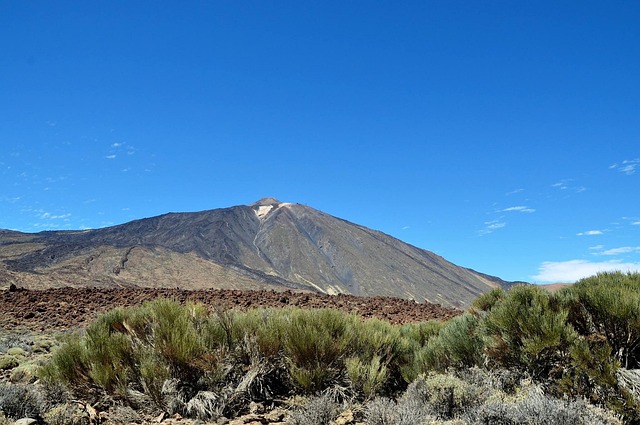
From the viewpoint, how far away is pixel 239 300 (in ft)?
45.5

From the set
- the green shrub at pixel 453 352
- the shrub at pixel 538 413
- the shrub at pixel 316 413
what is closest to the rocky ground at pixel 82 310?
the shrub at pixel 316 413

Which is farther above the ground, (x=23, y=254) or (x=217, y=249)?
(x=217, y=249)

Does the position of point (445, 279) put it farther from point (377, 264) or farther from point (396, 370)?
point (396, 370)

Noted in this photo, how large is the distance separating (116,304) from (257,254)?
375ft

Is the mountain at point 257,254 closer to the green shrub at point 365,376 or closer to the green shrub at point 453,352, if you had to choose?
the green shrub at point 453,352

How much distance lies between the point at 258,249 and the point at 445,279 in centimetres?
5461

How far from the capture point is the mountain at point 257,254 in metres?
62.5

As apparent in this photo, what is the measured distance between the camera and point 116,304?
13039 mm

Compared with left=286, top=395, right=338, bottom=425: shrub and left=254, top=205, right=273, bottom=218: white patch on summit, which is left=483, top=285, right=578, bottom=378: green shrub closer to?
left=286, top=395, right=338, bottom=425: shrub

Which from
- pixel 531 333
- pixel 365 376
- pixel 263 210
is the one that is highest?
pixel 263 210

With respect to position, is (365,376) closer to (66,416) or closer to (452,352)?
(452,352)

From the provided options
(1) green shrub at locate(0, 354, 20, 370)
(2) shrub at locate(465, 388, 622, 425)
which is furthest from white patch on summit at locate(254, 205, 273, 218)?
(2) shrub at locate(465, 388, 622, 425)

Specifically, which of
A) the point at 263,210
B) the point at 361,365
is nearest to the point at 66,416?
the point at 361,365

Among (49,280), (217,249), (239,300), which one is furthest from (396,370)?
(217,249)
